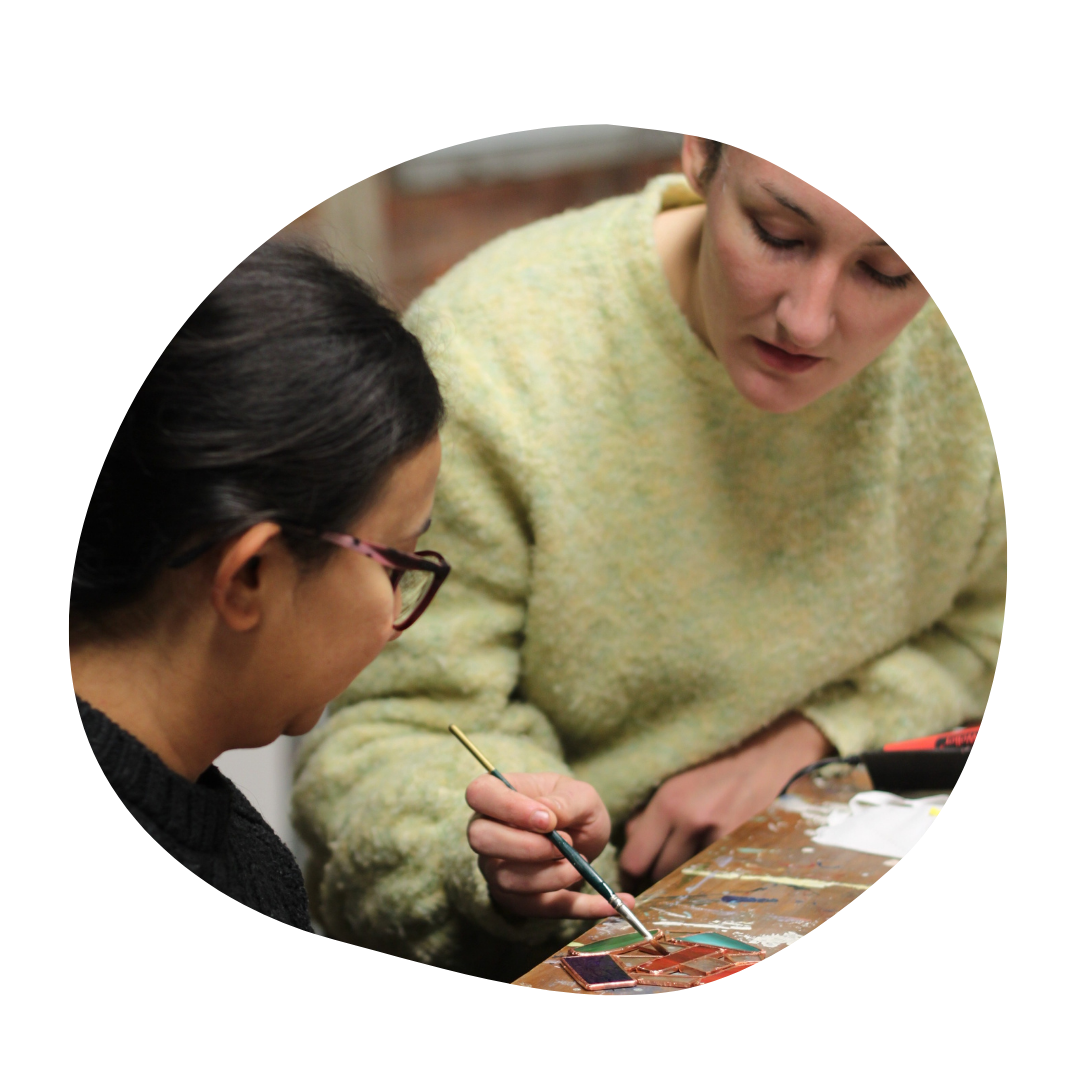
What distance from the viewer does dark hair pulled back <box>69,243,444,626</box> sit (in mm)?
513

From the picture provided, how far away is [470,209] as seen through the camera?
79 centimetres

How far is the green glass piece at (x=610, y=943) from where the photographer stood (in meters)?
0.63

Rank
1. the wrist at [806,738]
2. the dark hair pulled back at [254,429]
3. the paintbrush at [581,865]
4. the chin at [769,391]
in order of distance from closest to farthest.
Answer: the dark hair pulled back at [254,429], the paintbrush at [581,865], the chin at [769,391], the wrist at [806,738]


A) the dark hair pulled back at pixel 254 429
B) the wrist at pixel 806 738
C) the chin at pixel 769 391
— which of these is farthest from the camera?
the wrist at pixel 806 738

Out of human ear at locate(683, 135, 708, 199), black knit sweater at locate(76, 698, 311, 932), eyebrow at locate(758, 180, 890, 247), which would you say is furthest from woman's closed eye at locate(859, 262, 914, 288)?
black knit sweater at locate(76, 698, 311, 932)

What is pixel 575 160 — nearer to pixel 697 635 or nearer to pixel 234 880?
pixel 697 635

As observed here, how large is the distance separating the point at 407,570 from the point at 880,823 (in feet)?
1.49

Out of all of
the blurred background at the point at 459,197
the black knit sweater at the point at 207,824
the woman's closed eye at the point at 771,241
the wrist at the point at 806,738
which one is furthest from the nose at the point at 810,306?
the black knit sweater at the point at 207,824

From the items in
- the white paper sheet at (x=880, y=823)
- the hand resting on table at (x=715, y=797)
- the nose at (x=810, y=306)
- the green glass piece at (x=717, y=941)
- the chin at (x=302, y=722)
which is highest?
the nose at (x=810, y=306)

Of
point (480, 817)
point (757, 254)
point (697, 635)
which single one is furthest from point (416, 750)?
point (757, 254)

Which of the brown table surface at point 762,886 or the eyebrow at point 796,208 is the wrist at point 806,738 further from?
the eyebrow at point 796,208

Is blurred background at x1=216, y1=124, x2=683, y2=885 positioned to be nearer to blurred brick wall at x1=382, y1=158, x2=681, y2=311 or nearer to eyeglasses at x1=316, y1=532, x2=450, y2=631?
blurred brick wall at x1=382, y1=158, x2=681, y2=311

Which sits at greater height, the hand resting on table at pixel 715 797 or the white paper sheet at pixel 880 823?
the hand resting on table at pixel 715 797

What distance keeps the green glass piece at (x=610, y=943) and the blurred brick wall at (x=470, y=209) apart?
1.49 feet
